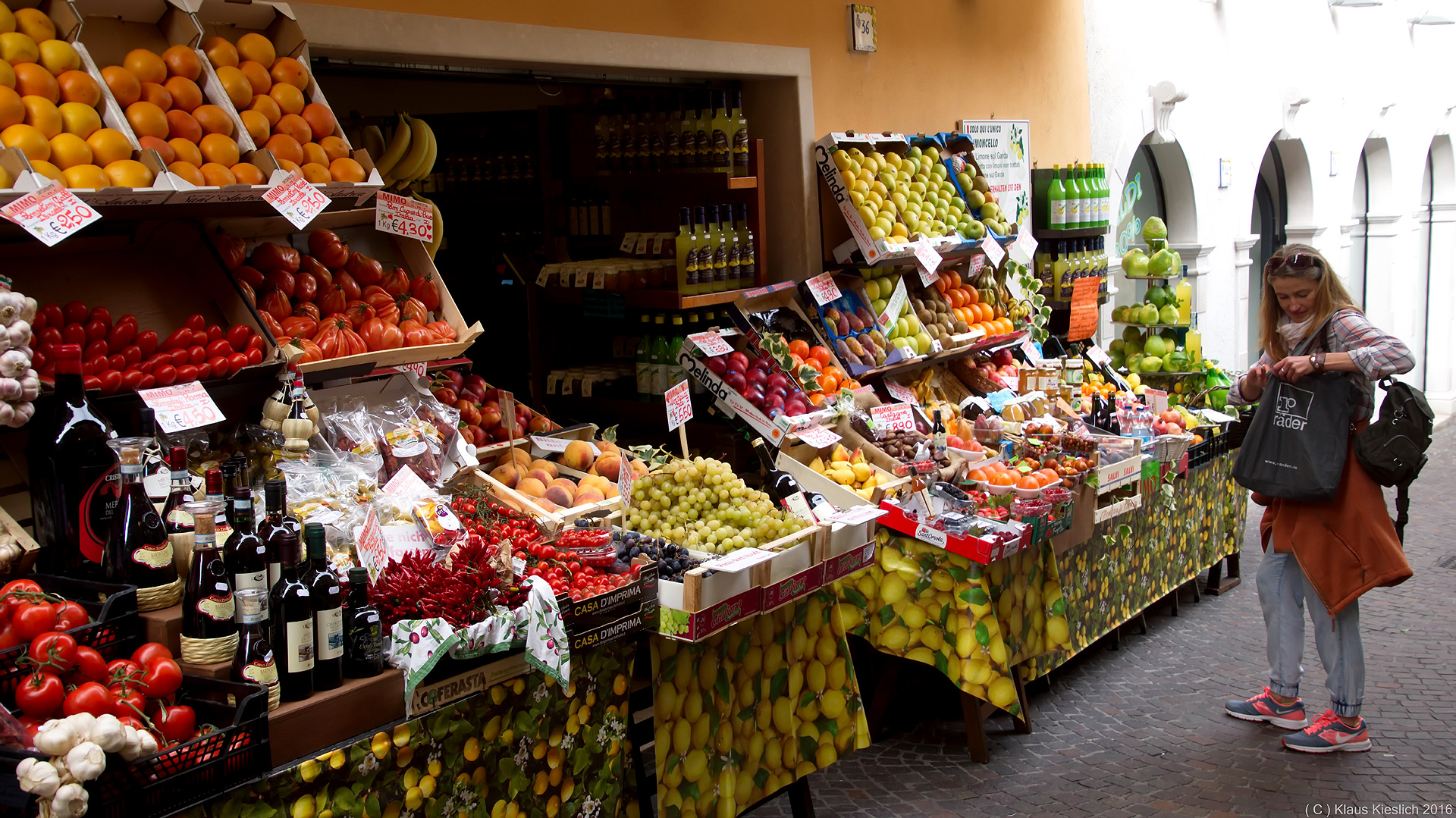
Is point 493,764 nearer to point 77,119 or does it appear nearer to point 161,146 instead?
point 161,146

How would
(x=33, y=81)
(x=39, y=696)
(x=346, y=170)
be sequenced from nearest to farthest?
1. (x=39, y=696)
2. (x=33, y=81)
3. (x=346, y=170)

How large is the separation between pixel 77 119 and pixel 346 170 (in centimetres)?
68

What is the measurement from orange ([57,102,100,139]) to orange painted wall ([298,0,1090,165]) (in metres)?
1.01

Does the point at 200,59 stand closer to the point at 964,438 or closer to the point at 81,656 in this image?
the point at 81,656

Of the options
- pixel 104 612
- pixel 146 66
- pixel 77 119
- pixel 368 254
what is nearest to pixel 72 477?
pixel 104 612

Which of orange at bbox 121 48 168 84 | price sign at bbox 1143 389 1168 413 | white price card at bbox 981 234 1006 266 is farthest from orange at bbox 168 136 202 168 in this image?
price sign at bbox 1143 389 1168 413

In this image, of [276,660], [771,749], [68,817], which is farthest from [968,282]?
[68,817]

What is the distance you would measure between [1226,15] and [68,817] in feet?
34.9

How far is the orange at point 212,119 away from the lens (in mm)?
3047

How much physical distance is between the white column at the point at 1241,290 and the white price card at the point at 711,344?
7.11 metres

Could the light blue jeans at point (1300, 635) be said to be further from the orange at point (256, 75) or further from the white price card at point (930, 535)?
the orange at point (256, 75)

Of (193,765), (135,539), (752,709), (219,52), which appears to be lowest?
(752,709)

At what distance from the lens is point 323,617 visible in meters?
2.44

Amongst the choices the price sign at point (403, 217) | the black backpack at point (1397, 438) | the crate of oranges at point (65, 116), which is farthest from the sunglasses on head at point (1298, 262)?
the crate of oranges at point (65, 116)
